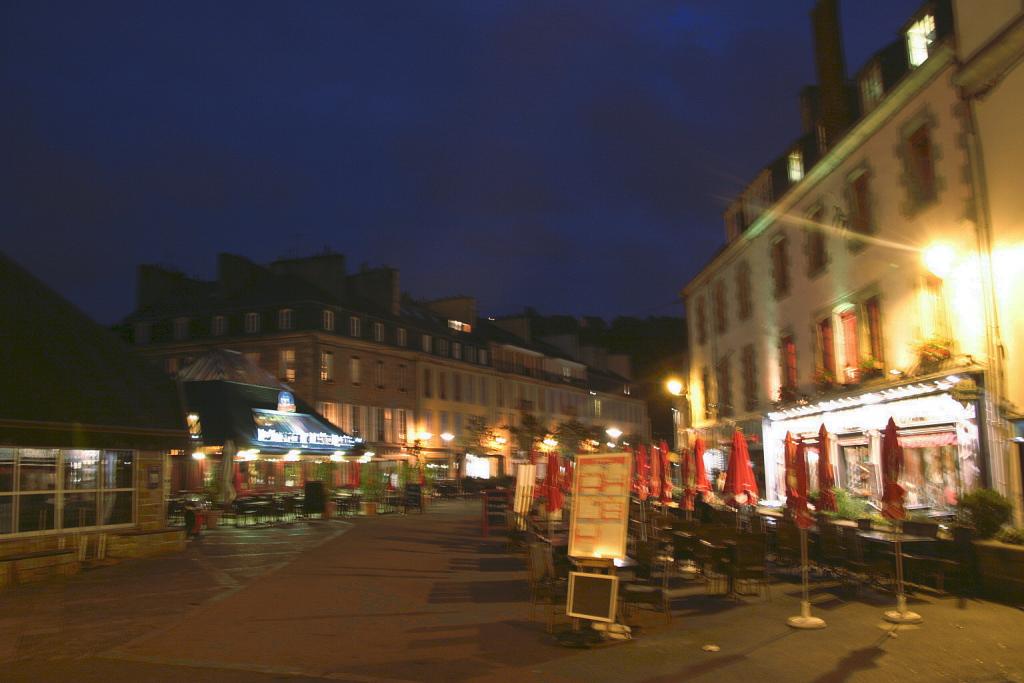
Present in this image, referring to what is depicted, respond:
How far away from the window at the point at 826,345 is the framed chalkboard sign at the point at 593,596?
1223 centimetres

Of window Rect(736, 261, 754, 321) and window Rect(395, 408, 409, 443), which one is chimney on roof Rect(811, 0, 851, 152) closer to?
window Rect(736, 261, 754, 321)

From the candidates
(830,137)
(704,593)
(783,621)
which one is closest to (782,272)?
(830,137)

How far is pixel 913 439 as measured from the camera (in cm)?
1562

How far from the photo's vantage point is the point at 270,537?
A: 2158 centimetres

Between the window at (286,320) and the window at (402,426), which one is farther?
the window at (402,426)

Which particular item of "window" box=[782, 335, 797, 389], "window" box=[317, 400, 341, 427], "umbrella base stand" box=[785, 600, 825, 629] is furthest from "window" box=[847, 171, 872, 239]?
"window" box=[317, 400, 341, 427]

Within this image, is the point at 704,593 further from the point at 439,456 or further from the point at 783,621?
the point at 439,456

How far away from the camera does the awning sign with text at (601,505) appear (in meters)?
9.07

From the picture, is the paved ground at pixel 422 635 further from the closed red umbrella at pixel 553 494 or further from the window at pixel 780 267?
the window at pixel 780 267

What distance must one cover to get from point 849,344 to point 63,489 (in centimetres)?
1567

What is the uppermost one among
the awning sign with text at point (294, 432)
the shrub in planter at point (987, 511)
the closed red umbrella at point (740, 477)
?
the awning sign with text at point (294, 432)

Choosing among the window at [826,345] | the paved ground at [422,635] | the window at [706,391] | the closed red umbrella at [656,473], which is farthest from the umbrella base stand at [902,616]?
the window at [706,391]

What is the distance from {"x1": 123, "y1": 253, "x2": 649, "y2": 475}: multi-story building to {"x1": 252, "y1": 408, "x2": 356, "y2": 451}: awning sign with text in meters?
15.3

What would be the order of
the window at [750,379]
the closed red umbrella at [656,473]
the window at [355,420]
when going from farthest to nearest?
the window at [355,420] < the window at [750,379] < the closed red umbrella at [656,473]
